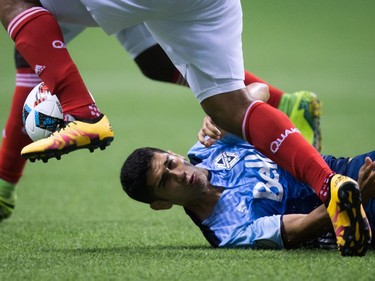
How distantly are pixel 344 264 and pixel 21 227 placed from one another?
79.6 inches

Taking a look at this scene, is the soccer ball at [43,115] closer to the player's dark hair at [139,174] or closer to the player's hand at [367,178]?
the player's dark hair at [139,174]

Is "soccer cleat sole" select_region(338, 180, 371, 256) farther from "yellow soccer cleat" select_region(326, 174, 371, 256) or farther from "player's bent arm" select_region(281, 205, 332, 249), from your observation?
"player's bent arm" select_region(281, 205, 332, 249)

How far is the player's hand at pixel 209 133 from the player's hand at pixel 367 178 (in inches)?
33.2

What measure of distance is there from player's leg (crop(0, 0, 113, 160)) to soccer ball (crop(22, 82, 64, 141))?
12cm

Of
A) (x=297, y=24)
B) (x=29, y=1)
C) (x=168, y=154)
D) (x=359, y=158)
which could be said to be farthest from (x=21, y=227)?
(x=297, y=24)

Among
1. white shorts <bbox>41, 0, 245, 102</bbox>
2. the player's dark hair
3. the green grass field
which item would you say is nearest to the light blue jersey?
the green grass field

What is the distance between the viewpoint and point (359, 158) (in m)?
4.12

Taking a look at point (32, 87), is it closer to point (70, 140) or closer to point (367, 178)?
point (70, 140)

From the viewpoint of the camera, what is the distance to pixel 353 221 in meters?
3.50

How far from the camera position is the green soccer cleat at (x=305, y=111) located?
5.07 metres

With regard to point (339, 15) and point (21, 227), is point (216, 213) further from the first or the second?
point (339, 15)

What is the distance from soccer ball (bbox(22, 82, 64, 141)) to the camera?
390 cm

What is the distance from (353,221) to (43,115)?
1.34 meters

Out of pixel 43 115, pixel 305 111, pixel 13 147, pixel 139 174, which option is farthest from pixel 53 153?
pixel 305 111
